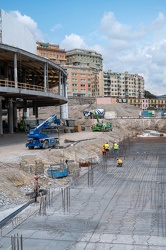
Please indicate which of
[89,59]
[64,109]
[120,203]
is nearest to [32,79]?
[64,109]

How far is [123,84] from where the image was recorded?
13075 centimetres

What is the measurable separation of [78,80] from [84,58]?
111 feet

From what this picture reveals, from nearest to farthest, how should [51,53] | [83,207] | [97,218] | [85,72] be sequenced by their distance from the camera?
[97,218]
[83,207]
[85,72]
[51,53]

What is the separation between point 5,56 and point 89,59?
11142 centimetres

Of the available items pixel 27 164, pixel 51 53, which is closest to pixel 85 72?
pixel 51 53

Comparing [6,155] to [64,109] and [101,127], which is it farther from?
[64,109]

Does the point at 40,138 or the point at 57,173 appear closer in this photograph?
the point at 57,173

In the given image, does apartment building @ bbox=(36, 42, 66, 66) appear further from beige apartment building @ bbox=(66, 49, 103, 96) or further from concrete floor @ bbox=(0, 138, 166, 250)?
concrete floor @ bbox=(0, 138, 166, 250)

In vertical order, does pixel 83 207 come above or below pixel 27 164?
below

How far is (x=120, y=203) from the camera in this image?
14.0 metres

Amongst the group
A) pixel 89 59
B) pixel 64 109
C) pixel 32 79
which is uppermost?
pixel 89 59

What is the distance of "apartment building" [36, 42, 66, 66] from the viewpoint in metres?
123

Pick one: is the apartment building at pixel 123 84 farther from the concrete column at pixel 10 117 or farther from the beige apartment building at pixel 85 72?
the concrete column at pixel 10 117

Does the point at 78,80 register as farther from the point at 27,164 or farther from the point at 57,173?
the point at 57,173
